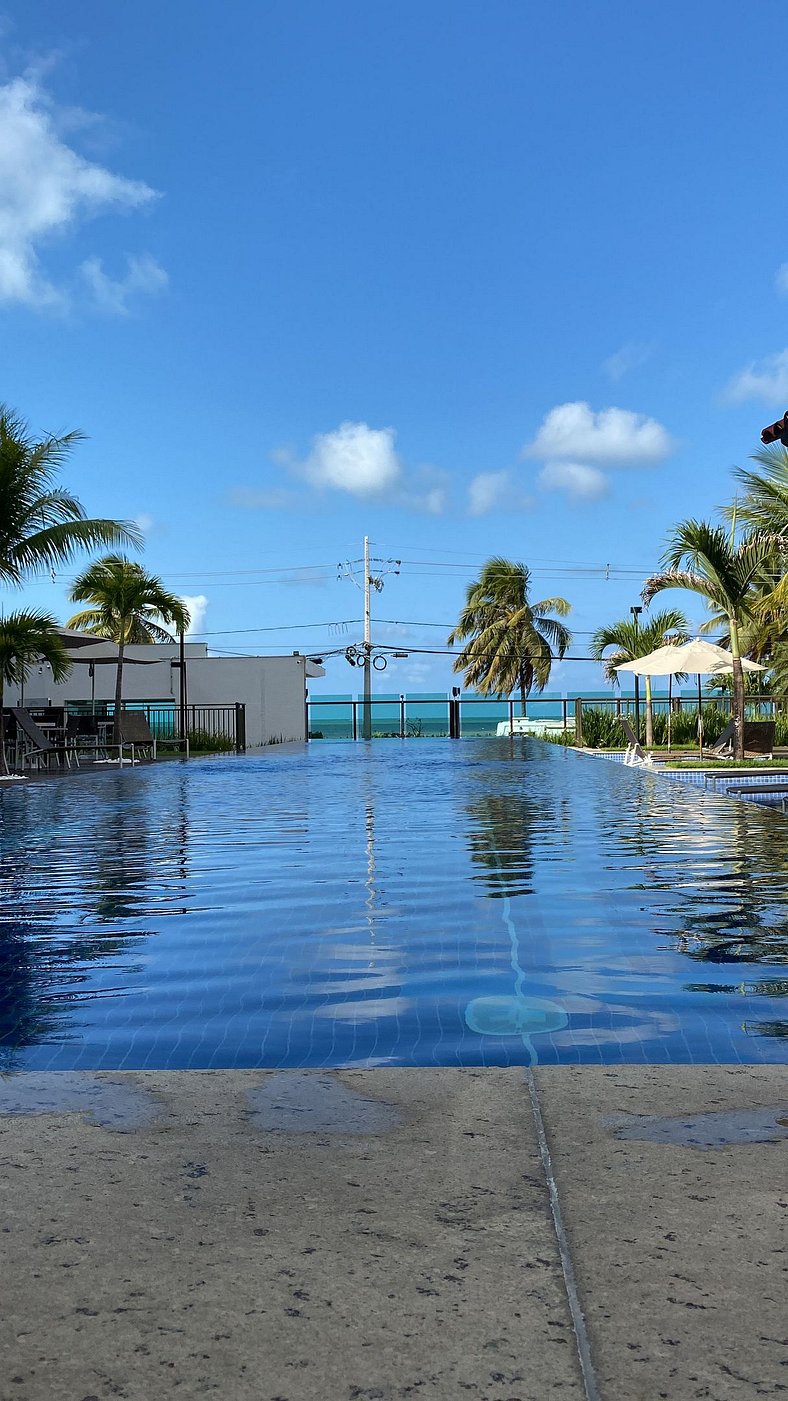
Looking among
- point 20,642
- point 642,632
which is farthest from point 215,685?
point 20,642

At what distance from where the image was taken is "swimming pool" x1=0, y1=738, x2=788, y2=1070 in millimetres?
3203

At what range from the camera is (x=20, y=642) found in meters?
15.7

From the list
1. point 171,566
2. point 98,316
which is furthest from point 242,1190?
point 171,566

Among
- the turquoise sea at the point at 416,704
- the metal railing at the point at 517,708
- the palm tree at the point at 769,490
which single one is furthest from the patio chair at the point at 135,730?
the palm tree at the point at 769,490

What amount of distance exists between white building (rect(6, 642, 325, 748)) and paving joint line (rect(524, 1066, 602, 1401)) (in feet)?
94.4

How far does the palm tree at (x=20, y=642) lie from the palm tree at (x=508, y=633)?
69.8 ft

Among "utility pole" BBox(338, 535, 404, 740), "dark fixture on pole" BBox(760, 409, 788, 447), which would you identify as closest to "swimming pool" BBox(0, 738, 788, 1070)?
"dark fixture on pole" BBox(760, 409, 788, 447)

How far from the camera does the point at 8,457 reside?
14.7 metres

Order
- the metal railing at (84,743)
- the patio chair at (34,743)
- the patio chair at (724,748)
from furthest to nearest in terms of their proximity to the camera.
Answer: the metal railing at (84,743) < the patio chair at (724,748) < the patio chair at (34,743)

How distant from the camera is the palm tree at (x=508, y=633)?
36344 millimetres

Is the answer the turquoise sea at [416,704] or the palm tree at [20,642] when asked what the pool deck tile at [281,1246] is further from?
the turquoise sea at [416,704]

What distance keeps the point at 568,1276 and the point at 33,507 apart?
1479 centimetres

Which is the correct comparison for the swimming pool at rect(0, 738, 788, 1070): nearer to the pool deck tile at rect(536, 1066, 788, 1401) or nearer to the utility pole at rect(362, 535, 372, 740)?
the pool deck tile at rect(536, 1066, 788, 1401)

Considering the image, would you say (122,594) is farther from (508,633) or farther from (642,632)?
(508,633)
